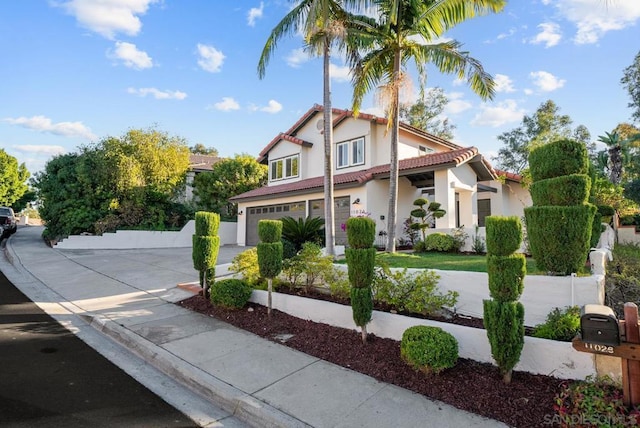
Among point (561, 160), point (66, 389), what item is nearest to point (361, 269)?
point (561, 160)

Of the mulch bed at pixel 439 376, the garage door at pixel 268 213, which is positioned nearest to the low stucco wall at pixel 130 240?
the garage door at pixel 268 213

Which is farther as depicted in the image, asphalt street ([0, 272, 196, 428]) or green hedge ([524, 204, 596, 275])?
green hedge ([524, 204, 596, 275])

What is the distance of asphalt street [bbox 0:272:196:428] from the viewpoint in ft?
11.1

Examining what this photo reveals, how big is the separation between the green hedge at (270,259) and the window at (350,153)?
11673 millimetres

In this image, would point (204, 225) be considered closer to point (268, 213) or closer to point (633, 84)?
point (268, 213)

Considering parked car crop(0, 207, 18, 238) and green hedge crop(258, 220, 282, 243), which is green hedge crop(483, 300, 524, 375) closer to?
green hedge crop(258, 220, 282, 243)

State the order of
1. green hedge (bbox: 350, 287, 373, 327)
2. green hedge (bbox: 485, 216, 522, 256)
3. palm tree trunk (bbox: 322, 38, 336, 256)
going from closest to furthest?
green hedge (bbox: 485, 216, 522, 256) → green hedge (bbox: 350, 287, 373, 327) → palm tree trunk (bbox: 322, 38, 336, 256)

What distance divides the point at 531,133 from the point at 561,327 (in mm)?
32809

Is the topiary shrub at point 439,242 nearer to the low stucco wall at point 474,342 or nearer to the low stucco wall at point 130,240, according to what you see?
the low stucco wall at point 474,342

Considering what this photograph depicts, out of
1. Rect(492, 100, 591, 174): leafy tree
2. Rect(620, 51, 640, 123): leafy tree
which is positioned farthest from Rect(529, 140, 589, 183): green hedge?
Rect(620, 51, 640, 123): leafy tree

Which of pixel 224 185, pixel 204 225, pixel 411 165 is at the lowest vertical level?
pixel 204 225

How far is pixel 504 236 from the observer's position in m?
3.90

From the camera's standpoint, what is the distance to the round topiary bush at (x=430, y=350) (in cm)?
400

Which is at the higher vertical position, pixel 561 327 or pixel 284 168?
pixel 284 168
